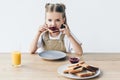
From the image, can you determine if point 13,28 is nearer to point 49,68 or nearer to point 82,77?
point 49,68

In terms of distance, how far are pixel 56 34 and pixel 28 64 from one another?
0.65 metres

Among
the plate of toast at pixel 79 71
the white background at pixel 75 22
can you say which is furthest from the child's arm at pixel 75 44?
the white background at pixel 75 22

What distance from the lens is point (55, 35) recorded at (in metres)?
2.53

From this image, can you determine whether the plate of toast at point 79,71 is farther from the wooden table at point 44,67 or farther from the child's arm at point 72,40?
the child's arm at point 72,40

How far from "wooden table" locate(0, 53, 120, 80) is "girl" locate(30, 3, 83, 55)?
0.23m

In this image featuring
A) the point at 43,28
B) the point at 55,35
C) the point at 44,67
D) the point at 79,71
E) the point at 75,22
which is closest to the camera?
the point at 79,71

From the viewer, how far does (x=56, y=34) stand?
8.29 feet

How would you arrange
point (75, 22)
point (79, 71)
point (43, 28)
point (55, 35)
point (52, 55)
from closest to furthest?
1. point (79, 71)
2. point (52, 55)
3. point (43, 28)
4. point (55, 35)
5. point (75, 22)

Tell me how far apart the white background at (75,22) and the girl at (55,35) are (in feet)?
3.02

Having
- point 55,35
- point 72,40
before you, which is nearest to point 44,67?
point 72,40

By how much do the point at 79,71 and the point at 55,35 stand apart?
841 millimetres

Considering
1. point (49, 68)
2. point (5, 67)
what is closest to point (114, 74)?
point (49, 68)

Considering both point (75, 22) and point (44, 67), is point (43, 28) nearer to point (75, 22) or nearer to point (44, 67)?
point (44, 67)

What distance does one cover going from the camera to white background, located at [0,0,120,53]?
3.42 m
